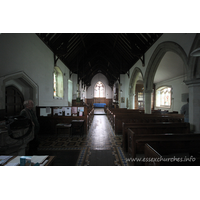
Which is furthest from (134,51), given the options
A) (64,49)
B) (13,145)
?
(13,145)

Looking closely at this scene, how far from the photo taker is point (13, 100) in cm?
455

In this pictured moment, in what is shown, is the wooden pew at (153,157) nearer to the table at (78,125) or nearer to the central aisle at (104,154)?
the central aisle at (104,154)

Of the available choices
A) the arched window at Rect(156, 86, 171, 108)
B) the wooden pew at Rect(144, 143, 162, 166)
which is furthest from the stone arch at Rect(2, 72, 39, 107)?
the arched window at Rect(156, 86, 171, 108)

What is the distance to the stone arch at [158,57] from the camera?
13.6 ft

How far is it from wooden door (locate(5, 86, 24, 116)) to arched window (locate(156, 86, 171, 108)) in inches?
429

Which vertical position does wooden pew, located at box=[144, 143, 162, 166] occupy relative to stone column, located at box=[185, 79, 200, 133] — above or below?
below

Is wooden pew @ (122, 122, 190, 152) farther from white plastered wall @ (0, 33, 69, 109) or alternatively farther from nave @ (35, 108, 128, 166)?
white plastered wall @ (0, 33, 69, 109)

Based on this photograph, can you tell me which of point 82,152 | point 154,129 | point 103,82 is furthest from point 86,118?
point 103,82

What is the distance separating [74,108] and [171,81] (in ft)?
28.8

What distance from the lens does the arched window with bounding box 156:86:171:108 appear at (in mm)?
11392

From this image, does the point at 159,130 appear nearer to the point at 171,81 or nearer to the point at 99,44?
the point at 171,81

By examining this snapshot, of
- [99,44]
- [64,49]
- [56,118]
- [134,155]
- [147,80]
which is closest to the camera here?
[134,155]

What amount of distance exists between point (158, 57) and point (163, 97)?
7167 millimetres

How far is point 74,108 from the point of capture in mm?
5207
